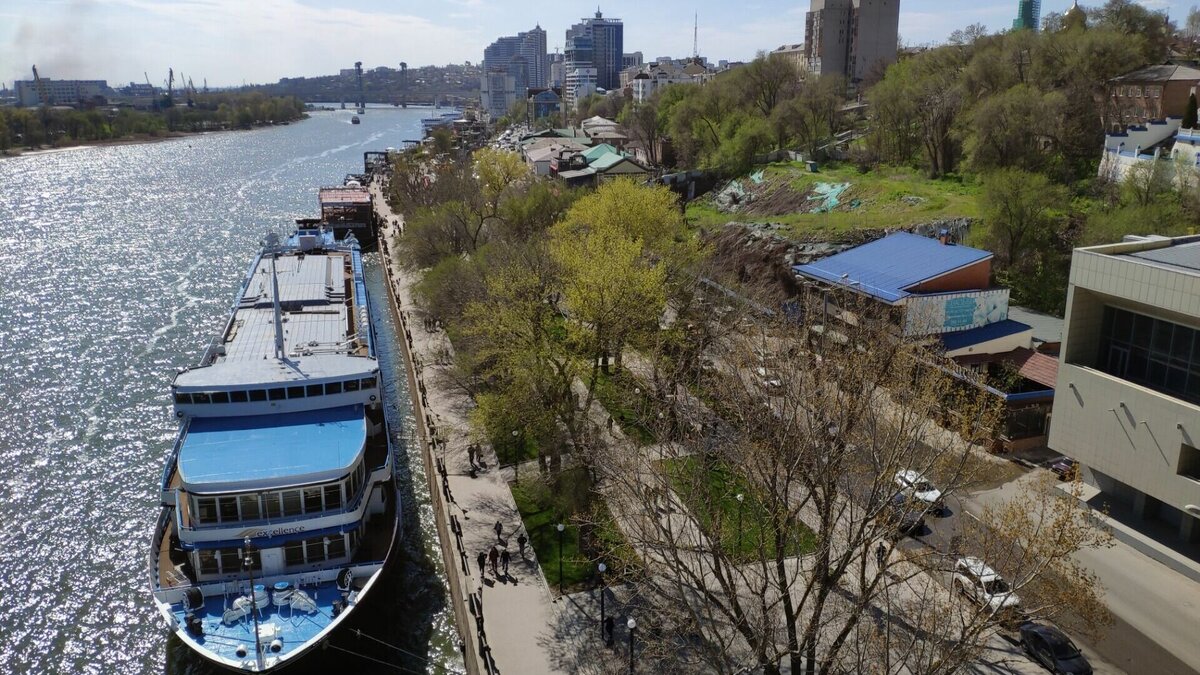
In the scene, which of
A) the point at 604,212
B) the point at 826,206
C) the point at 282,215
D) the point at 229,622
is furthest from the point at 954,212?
the point at 282,215

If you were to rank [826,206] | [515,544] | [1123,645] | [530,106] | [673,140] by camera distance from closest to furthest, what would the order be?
[1123,645] → [515,544] → [826,206] → [673,140] → [530,106]

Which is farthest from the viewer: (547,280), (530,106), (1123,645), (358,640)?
(530,106)

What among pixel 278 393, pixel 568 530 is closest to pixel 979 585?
pixel 568 530

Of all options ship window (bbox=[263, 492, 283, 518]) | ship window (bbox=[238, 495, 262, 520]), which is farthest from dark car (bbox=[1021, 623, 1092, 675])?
ship window (bbox=[238, 495, 262, 520])

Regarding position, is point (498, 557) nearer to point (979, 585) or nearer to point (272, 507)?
point (272, 507)

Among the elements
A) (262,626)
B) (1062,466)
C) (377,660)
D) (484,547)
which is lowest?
(377,660)

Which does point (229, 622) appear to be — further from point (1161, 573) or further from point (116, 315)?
point (116, 315)

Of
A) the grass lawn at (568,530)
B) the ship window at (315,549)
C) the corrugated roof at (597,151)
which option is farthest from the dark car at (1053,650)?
the corrugated roof at (597,151)
